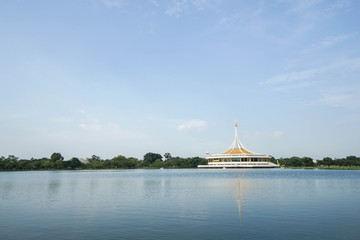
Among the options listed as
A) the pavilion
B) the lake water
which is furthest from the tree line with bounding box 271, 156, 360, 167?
the lake water

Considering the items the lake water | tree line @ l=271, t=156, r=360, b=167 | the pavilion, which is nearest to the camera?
the lake water

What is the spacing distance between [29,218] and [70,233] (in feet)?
24.3

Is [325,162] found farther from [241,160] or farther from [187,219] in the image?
[187,219]

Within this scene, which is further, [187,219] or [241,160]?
[241,160]

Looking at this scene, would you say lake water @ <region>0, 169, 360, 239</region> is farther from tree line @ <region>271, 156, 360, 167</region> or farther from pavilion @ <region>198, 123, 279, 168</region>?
pavilion @ <region>198, 123, 279, 168</region>

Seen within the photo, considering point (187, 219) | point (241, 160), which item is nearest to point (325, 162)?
point (241, 160)

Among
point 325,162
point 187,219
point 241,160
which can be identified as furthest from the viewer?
point 241,160

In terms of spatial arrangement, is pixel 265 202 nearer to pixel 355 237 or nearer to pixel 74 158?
pixel 355 237

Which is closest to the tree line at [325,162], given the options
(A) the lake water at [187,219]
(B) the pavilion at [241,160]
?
(B) the pavilion at [241,160]

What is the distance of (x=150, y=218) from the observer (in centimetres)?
2312

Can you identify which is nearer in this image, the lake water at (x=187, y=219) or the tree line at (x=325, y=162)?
the lake water at (x=187, y=219)

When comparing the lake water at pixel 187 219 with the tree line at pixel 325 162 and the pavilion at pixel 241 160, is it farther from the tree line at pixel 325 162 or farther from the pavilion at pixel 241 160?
the pavilion at pixel 241 160

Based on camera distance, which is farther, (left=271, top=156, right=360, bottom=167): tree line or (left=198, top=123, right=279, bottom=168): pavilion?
(left=198, top=123, right=279, bottom=168): pavilion

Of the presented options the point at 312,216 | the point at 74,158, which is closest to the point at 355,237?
the point at 312,216
